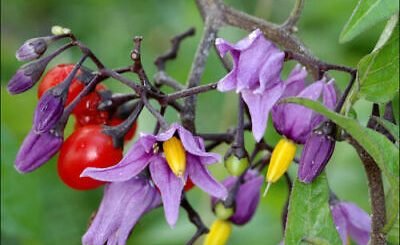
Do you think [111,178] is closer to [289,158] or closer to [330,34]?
[289,158]

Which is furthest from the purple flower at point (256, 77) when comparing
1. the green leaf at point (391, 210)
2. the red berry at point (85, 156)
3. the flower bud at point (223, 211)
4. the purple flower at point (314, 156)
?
the flower bud at point (223, 211)

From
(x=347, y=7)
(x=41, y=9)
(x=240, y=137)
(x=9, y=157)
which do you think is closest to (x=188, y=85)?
(x=240, y=137)

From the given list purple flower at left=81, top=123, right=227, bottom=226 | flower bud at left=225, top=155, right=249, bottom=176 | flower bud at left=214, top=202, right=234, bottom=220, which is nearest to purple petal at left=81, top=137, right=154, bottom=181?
purple flower at left=81, top=123, right=227, bottom=226

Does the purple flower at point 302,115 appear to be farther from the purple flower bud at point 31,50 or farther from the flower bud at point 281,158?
the purple flower bud at point 31,50

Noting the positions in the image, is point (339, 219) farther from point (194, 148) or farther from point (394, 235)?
point (194, 148)

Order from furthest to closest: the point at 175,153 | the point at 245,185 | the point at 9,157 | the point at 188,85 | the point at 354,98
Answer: the point at 9,157 < the point at 245,185 < the point at 188,85 < the point at 175,153 < the point at 354,98

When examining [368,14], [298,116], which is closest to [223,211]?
[298,116]

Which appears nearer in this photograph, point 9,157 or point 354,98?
point 354,98
